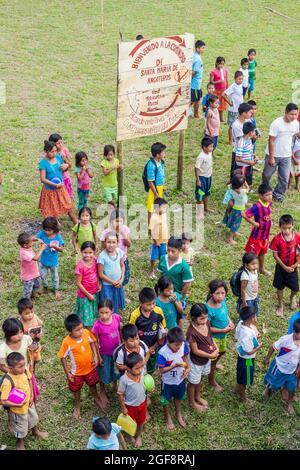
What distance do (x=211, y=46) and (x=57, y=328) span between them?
12.7 m

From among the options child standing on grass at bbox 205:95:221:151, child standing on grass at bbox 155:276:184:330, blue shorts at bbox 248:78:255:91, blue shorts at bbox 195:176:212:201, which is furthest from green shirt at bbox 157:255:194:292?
blue shorts at bbox 248:78:255:91

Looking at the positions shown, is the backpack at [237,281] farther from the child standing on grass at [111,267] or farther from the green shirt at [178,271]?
the child standing on grass at [111,267]

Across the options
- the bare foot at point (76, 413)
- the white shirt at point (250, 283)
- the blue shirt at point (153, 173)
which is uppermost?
the blue shirt at point (153, 173)

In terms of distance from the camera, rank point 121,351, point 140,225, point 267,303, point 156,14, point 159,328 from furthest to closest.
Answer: point 156,14
point 140,225
point 267,303
point 159,328
point 121,351

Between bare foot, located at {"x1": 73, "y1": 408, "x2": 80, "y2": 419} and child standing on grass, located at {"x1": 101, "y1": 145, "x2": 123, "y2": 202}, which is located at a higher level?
child standing on grass, located at {"x1": 101, "y1": 145, "x2": 123, "y2": 202}

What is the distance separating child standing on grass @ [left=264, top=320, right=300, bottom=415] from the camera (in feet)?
18.1

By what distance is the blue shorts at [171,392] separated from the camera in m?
5.44

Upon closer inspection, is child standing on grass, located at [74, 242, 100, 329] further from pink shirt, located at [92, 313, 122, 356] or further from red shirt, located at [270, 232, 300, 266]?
red shirt, located at [270, 232, 300, 266]

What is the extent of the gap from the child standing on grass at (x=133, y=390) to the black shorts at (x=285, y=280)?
8.34ft

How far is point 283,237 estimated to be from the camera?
674cm

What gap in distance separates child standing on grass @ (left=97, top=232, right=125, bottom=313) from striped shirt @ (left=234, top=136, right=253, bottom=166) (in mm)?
3455

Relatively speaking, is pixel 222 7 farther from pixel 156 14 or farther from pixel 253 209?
pixel 253 209

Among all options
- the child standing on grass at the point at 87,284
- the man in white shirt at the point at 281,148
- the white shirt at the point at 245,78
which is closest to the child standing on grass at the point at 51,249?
the child standing on grass at the point at 87,284

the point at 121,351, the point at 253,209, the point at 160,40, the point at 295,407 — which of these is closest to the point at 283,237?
the point at 253,209
